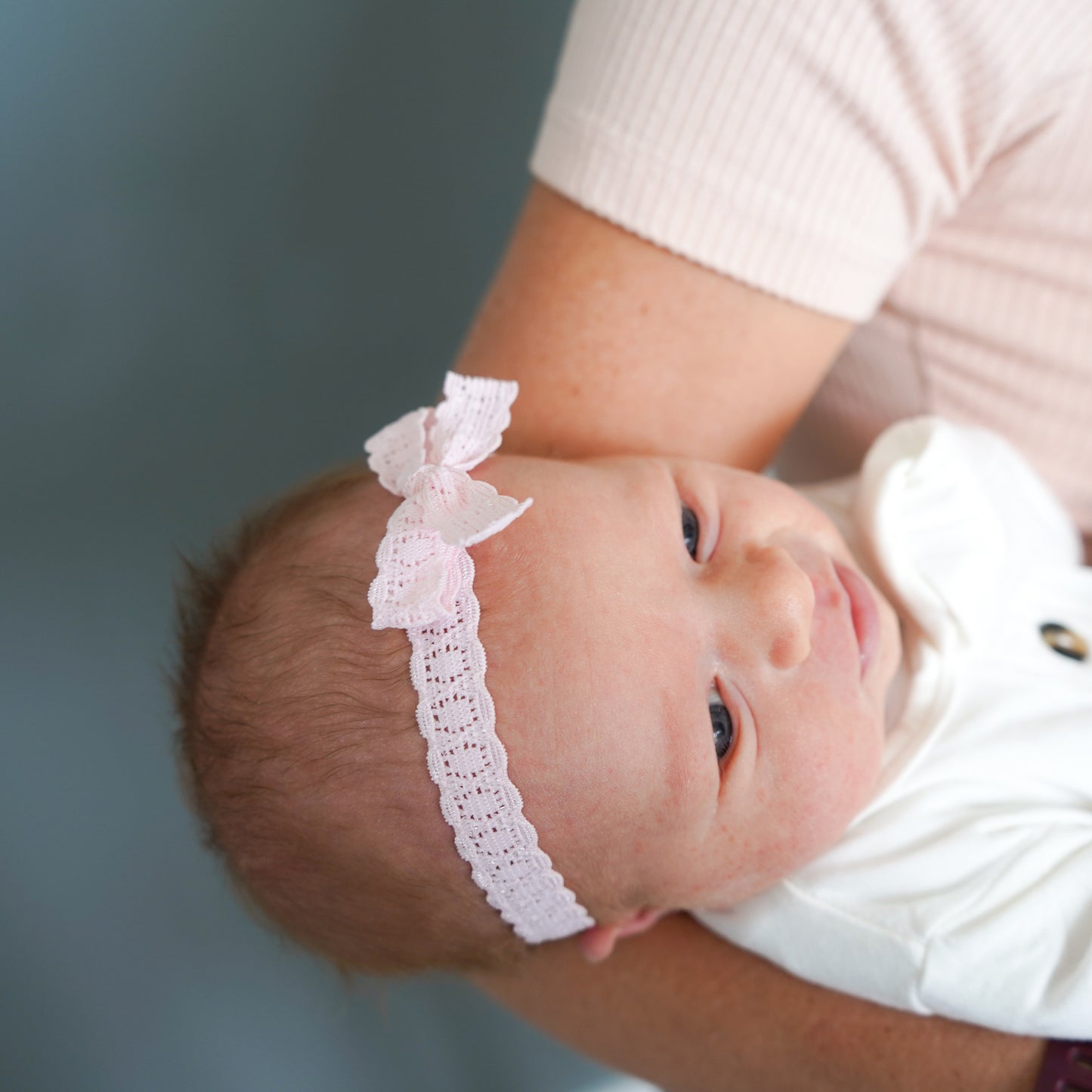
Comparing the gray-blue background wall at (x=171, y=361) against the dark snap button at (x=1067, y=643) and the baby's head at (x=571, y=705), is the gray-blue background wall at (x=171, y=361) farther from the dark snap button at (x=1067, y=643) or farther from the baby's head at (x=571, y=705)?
the dark snap button at (x=1067, y=643)

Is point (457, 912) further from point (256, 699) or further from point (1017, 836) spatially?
point (1017, 836)

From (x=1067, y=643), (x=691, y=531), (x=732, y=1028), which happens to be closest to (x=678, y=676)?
(x=691, y=531)

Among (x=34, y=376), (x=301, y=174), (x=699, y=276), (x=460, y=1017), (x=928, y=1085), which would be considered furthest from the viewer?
(x=460, y=1017)

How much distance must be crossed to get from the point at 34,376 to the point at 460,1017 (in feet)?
4.33

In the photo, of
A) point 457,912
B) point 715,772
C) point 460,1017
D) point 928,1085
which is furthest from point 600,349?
point 460,1017

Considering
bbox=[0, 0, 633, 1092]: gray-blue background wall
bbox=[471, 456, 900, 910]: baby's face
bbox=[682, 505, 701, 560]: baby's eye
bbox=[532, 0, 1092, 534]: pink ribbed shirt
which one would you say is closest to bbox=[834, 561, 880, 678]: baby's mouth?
bbox=[471, 456, 900, 910]: baby's face

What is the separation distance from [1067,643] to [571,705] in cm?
63

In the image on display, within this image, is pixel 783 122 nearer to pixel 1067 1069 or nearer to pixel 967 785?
pixel 967 785

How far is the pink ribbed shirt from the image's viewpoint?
969mm

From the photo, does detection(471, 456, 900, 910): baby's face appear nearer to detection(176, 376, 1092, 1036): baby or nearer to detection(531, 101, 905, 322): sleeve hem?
detection(176, 376, 1092, 1036): baby

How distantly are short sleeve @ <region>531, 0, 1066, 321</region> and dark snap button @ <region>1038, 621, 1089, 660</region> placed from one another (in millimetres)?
464

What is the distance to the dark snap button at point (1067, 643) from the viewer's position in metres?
1.18

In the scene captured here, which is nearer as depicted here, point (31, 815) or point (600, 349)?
point (600, 349)

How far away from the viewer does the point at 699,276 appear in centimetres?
108
